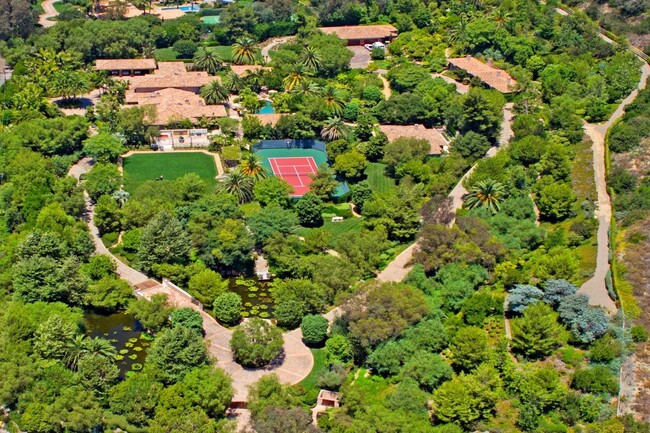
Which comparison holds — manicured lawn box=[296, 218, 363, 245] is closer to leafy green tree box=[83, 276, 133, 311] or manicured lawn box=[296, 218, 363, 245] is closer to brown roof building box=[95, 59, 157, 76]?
leafy green tree box=[83, 276, 133, 311]

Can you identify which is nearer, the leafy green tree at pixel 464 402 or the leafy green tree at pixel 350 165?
the leafy green tree at pixel 464 402

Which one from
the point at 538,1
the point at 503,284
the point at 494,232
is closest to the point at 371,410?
the point at 503,284

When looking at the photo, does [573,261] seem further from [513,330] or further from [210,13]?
[210,13]

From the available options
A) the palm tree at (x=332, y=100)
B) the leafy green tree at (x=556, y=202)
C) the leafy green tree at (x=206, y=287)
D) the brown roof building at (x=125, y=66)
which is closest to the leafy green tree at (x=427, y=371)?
the leafy green tree at (x=206, y=287)

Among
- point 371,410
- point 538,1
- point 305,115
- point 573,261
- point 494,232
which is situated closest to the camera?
point 371,410

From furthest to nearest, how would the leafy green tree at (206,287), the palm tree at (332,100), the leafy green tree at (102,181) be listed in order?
the palm tree at (332,100) → the leafy green tree at (102,181) → the leafy green tree at (206,287)

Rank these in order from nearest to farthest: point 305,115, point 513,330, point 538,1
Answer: point 513,330
point 305,115
point 538,1

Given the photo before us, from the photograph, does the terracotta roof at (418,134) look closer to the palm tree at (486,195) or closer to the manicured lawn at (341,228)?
the palm tree at (486,195)
